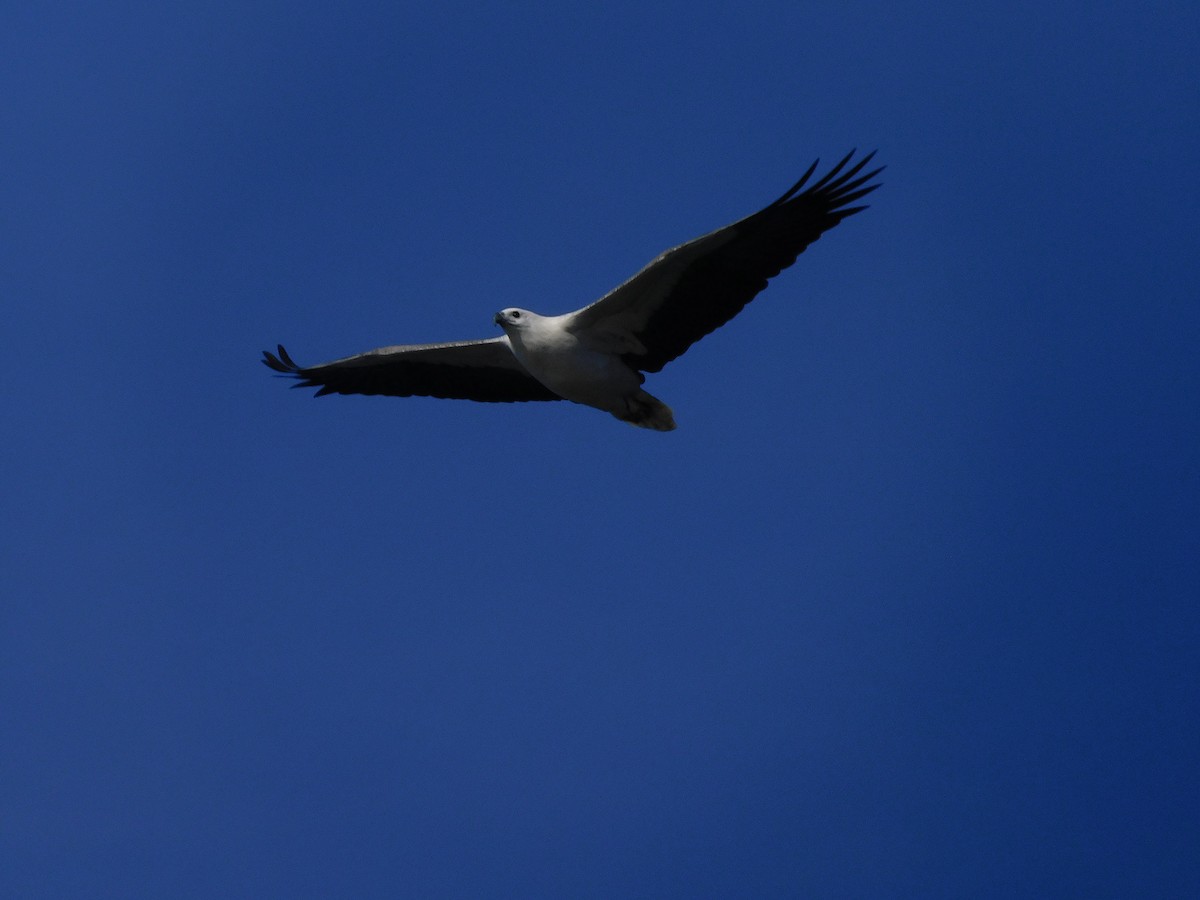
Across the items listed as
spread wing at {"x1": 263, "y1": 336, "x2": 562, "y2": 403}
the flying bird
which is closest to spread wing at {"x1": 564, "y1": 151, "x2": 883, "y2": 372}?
the flying bird

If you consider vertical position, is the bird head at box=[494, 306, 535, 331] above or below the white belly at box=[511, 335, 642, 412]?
above

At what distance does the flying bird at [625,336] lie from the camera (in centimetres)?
1377

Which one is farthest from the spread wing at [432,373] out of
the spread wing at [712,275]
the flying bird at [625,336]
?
the spread wing at [712,275]

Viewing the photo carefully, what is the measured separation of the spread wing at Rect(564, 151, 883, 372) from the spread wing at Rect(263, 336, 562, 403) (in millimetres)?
1582

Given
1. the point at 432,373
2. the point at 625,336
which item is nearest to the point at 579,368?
the point at 625,336

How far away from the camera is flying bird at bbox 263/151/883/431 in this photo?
1377cm

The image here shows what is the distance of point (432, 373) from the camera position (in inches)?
649

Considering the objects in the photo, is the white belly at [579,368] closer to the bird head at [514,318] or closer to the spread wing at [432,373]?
the bird head at [514,318]

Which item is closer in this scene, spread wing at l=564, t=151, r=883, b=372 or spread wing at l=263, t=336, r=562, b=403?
spread wing at l=564, t=151, r=883, b=372

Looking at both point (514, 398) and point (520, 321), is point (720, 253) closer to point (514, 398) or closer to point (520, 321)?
point (520, 321)

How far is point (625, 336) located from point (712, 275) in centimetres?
122

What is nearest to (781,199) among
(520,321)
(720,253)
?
(720,253)

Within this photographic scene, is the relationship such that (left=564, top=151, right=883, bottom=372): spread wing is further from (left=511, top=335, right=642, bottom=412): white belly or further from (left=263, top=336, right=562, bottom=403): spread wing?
(left=263, top=336, right=562, bottom=403): spread wing

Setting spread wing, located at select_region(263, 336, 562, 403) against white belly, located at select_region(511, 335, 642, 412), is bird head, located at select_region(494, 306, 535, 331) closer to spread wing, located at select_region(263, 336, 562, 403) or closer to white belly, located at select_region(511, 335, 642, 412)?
white belly, located at select_region(511, 335, 642, 412)
